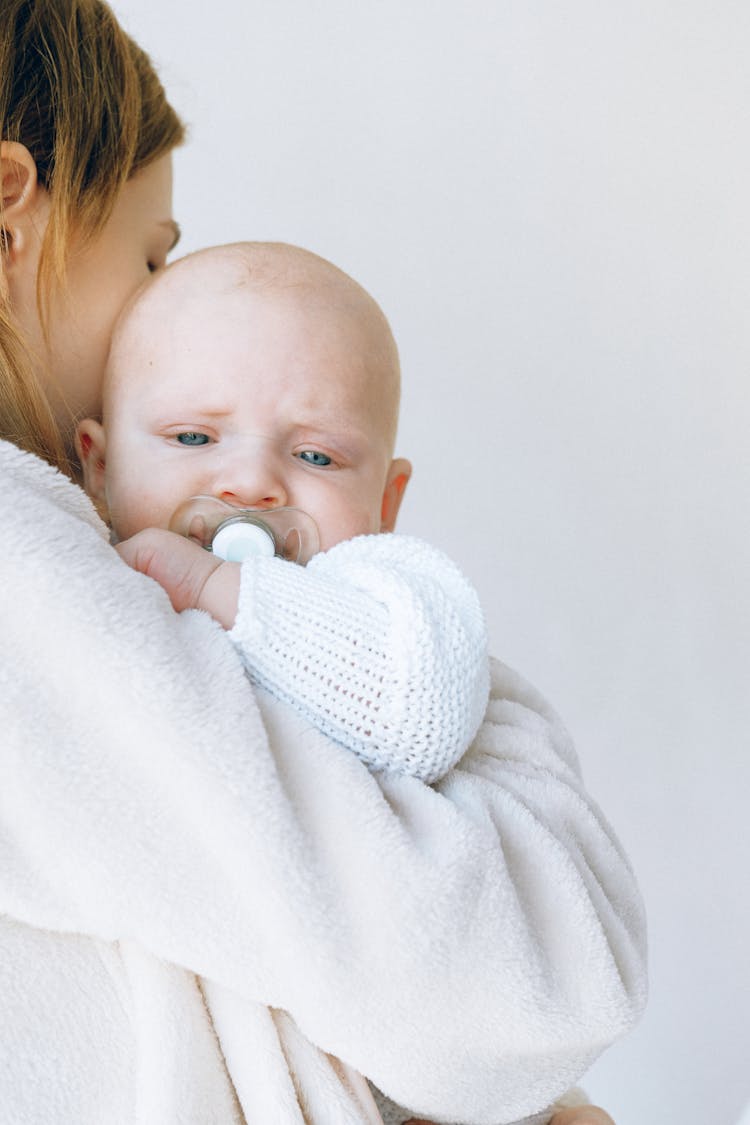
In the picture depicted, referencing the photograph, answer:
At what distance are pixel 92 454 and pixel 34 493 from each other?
0.36 meters

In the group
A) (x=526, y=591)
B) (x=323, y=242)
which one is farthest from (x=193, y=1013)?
(x=323, y=242)

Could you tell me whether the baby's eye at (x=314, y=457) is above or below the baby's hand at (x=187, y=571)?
above

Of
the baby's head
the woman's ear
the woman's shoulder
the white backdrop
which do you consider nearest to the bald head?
the baby's head

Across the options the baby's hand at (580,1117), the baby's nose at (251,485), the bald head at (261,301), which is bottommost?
the baby's hand at (580,1117)

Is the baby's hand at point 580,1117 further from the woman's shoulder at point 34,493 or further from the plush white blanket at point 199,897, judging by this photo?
the woman's shoulder at point 34,493

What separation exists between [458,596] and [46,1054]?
381 mm

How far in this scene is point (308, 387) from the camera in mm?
1077

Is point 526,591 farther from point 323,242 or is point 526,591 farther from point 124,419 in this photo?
point 124,419

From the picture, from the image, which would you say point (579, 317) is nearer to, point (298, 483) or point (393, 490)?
point (393, 490)

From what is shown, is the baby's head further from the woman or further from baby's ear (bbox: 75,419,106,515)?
the woman

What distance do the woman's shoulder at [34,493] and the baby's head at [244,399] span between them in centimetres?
19

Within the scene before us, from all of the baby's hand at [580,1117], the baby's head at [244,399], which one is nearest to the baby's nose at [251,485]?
the baby's head at [244,399]

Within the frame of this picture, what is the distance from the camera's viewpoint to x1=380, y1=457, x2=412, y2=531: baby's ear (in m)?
1.27

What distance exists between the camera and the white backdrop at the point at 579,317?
2.09 meters
